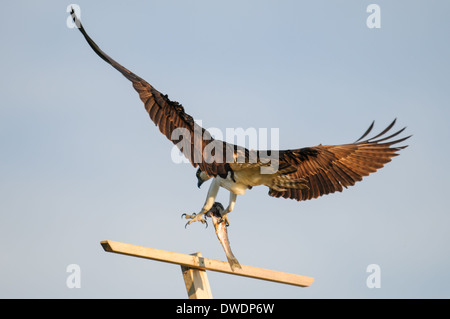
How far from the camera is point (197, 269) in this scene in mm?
6848

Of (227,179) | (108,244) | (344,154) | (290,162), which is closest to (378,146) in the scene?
(344,154)

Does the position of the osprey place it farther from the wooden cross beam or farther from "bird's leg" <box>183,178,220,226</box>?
the wooden cross beam

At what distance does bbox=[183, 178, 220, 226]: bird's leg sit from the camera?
783cm

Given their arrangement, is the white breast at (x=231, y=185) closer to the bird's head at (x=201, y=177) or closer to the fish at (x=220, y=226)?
the fish at (x=220, y=226)

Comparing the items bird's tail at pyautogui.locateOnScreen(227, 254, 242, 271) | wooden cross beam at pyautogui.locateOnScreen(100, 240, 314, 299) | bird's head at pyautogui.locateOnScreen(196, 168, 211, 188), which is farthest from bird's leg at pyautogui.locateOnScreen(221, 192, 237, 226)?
wooden cross beam at pyautogui.locateOnScreen(100, 240, 314, 299)

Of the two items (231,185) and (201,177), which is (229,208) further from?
(201,177)

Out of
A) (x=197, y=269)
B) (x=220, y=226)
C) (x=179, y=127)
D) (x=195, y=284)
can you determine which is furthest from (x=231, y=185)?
(x=195, y=284)

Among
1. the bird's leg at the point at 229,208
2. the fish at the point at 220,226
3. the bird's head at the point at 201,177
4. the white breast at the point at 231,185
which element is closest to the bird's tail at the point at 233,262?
the fish at the point at 220,226

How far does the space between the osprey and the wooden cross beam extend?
0.90 m

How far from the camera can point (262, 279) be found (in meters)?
7.29
